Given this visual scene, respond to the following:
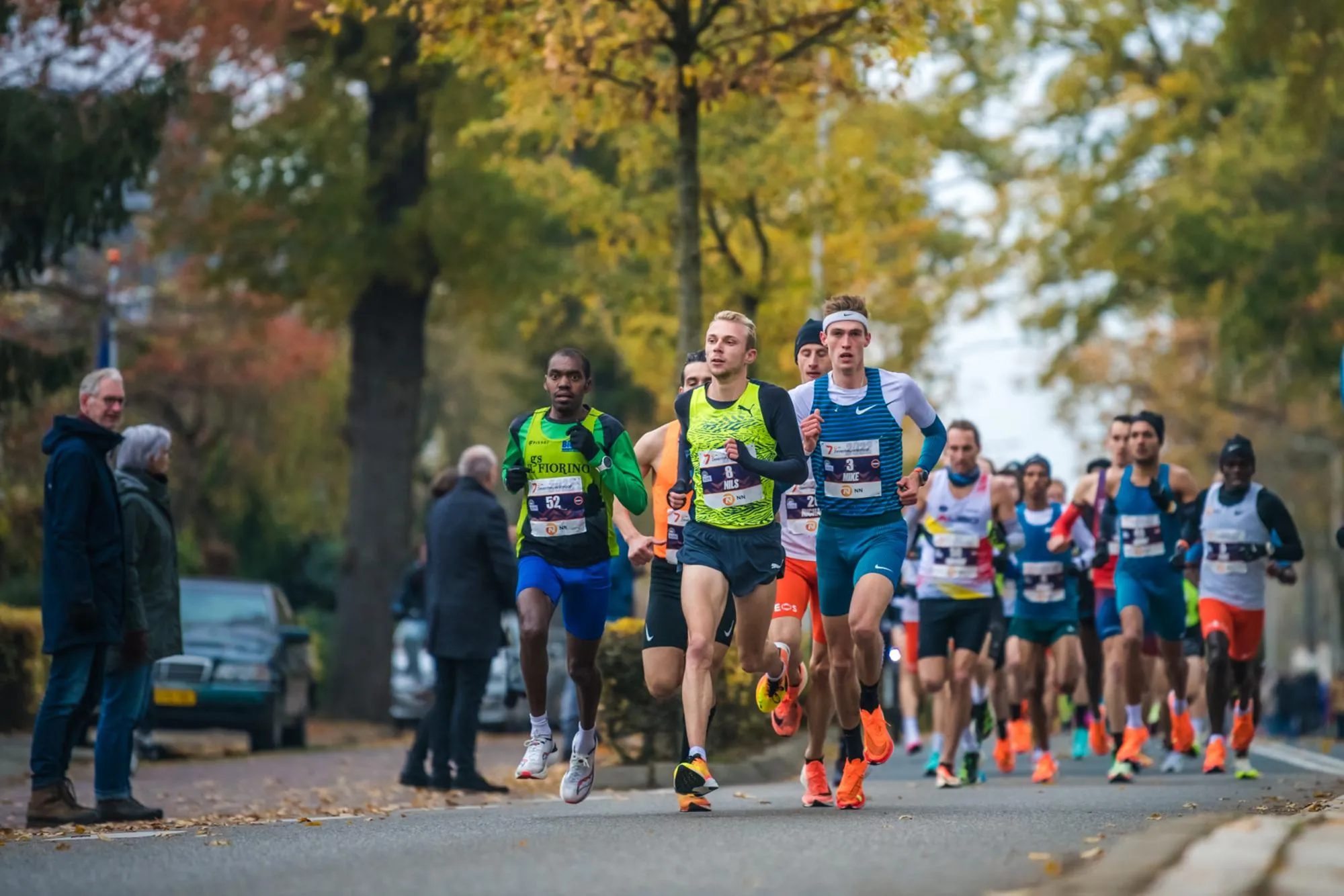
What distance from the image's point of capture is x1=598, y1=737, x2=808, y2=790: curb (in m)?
15.5

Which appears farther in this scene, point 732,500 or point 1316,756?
point 1316,756

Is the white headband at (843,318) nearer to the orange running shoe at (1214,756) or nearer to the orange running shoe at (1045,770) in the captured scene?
the orange running shoe at (1045,770)

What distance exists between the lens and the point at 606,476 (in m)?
11.1

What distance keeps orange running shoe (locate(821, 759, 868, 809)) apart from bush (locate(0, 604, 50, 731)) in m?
11.4

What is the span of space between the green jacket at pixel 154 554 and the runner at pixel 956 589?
181 inches

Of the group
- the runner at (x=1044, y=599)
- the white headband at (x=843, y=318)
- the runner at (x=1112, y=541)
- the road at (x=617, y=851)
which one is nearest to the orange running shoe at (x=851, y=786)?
the road at (x=617, y=851)

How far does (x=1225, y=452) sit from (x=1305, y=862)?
860cm

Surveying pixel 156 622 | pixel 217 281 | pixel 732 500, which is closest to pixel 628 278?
pixel 217 281

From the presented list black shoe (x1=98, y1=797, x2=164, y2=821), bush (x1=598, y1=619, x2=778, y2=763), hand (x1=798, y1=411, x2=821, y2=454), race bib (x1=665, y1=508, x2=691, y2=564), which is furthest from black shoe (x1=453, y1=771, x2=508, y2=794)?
hand (x1=798, y1=411, x2=821, y2=454)

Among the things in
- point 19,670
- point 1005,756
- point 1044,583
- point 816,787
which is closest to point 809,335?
point 816,787

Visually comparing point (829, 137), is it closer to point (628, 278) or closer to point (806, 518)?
point (628, 278)

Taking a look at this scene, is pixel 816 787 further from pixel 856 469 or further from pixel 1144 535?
pixel 1144 535

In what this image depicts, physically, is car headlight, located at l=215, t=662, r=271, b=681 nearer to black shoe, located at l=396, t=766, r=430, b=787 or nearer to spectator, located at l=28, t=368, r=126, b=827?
black shoe, located at l=396, t=766, r=430, b=787

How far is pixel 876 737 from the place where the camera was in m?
11.0
